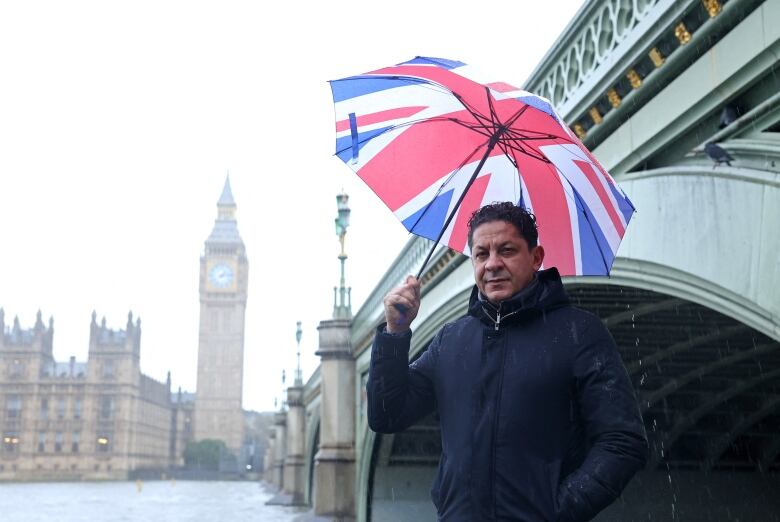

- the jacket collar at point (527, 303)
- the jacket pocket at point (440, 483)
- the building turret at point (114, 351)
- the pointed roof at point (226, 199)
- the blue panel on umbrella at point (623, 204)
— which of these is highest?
the pointed roof at point (226, 199)

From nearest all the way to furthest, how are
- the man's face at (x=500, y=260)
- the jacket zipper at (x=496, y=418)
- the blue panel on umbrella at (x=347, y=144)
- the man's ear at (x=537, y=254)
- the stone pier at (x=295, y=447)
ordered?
the jacket zipper at (x=496, y=418), the man's face at (x=500, y=260), the man's ear at (x=537, y=254), the blue panel on umbrella at (x=347, y=144), the stone pier at (x=295, y=447)

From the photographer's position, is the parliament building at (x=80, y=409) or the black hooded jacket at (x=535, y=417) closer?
the black hooded jacket at (x=535, y=417)

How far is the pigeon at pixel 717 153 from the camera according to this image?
16.5 ft

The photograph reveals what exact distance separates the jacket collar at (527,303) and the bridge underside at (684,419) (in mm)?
6285

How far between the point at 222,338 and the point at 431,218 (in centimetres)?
13996

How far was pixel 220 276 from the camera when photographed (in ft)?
475

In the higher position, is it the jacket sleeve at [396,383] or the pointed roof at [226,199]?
the pointed roof at [226,199]

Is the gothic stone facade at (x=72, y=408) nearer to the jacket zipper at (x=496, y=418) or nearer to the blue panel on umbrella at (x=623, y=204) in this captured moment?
the blue panel on umbrella at (x=623, y=204)

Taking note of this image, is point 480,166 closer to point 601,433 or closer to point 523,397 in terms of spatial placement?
point 523,397

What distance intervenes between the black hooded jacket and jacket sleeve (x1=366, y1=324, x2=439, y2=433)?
0.14 m

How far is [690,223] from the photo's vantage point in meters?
5.49

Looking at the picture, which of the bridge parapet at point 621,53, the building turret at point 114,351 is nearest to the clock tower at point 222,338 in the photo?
the building turret at point 114,351

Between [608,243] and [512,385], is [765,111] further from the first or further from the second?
[512,385]

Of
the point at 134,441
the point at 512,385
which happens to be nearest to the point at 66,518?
the point at 512,385
